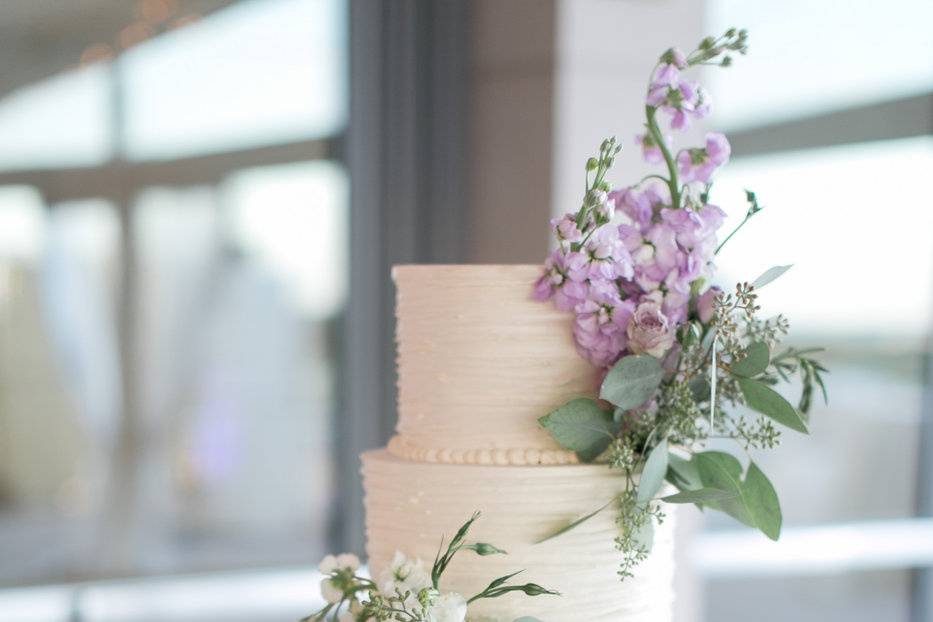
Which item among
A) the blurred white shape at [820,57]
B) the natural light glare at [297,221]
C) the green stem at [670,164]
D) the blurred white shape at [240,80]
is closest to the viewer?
the green stem at [670,164]

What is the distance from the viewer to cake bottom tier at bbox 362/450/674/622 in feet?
3.66

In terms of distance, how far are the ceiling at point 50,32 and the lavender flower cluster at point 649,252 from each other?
78.8 inches

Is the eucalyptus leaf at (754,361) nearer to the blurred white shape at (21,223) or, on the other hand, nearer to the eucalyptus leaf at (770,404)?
the eucalyptus leaf at (770,404)

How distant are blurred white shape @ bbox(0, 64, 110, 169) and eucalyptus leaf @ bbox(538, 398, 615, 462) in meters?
2.02

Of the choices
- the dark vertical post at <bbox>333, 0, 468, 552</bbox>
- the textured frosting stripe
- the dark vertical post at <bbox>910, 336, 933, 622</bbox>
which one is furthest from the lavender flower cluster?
the dark vertical post at <bbox>910, 336, 933, 622</bbox>

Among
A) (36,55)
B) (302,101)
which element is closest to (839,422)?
(302,101)

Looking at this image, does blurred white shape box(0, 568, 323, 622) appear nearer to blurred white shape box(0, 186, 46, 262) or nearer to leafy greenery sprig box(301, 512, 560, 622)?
blurred white shape box(0, 186, 46, 262)

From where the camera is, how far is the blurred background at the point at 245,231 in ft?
8.71

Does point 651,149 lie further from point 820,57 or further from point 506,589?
point 820,57

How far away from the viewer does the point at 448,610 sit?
3.32ft

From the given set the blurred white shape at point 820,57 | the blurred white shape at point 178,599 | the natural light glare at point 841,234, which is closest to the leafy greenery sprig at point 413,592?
the blurred white shape at point 178,599

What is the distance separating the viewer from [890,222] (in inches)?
129

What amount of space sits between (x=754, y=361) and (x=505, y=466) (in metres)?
0.29

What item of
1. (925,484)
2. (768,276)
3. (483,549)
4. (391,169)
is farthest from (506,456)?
(925,484)
